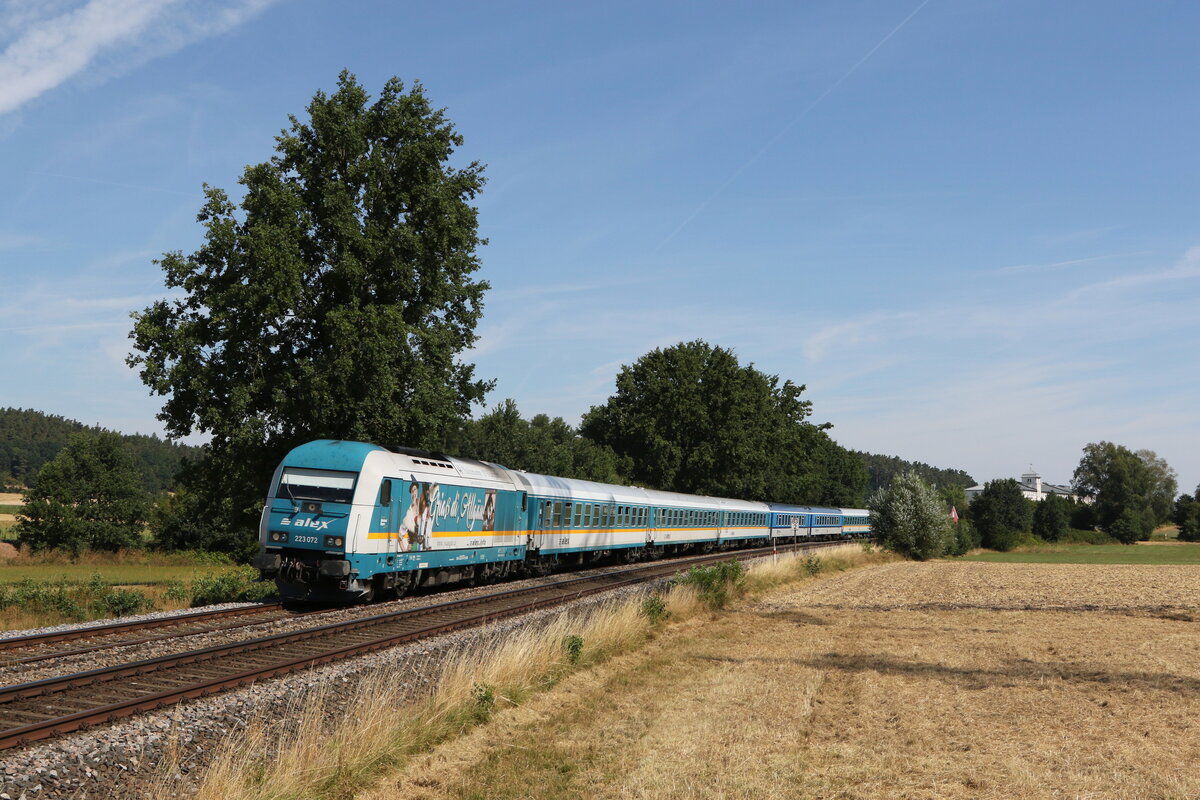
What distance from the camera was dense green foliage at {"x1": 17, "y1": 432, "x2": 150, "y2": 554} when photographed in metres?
68.6

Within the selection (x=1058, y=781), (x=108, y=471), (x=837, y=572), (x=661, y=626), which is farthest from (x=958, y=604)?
(x=108, y=471)

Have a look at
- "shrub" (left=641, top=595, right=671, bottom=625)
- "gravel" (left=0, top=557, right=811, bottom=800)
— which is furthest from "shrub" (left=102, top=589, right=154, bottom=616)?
"shrub" (left=641, top=595, right=671, bottom=625)

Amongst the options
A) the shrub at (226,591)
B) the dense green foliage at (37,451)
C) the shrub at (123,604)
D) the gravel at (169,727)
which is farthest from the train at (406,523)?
the dense green foliage at (37,451)

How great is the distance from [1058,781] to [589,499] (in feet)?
89.4

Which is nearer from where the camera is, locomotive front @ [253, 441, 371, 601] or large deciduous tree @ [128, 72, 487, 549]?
locomotive front @ [253, 441, 371, 601]

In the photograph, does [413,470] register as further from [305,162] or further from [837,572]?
[837,572]

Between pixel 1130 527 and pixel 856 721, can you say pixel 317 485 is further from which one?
pixel 1130 527

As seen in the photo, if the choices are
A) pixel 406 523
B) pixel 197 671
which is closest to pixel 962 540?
pixel 406 523

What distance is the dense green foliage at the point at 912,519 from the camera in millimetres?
58906

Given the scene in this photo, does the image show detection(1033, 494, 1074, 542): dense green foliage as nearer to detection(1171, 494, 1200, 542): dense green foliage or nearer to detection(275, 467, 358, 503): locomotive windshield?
detection(1171, 494, 1200, 542): dense green foliage

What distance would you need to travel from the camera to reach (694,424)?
88375 millimetres

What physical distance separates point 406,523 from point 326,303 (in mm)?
14270

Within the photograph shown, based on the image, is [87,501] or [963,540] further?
[963,540]

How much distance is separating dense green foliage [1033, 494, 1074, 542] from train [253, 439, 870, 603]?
96505 millimetres
